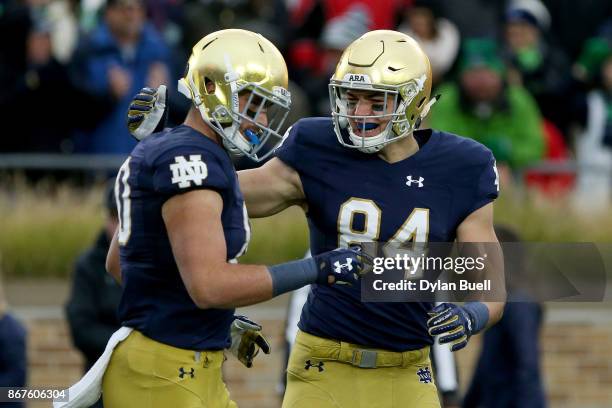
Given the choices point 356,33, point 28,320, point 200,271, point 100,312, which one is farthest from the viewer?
point 356,33

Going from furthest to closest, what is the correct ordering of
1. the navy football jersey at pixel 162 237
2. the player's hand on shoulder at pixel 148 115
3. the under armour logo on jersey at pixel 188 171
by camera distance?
the player's hand on shoulder at pixel 148 115
the navy football jersey at pixel 162 237
the under armour logo on jersey at pixel 188 171

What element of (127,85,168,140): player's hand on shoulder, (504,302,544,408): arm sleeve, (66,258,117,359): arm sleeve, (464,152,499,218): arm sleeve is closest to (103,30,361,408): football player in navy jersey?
(127,85,168,140): player's hand on shoulder

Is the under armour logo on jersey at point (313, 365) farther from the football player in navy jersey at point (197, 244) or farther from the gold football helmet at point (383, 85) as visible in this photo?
the gold football helmet at point (383, 85)

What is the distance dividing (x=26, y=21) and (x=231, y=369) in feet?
9.95

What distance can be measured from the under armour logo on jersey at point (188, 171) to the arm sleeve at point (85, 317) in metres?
3.41

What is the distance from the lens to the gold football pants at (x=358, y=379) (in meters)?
6.22

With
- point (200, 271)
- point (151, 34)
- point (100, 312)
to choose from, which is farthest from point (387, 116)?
point (151, 34)

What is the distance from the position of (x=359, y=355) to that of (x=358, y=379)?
0.10 m

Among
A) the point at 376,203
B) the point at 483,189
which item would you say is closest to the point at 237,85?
the point at 376,203

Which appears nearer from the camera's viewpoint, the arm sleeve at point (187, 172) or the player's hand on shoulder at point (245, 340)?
the arm sleeve at point (187, 172)

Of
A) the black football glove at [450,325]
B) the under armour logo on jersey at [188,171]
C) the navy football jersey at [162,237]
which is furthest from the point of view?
the black football glove at [450,325]

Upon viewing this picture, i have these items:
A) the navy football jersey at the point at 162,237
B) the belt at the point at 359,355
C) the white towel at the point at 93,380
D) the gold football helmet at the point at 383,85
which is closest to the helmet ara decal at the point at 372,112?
the gold football helmet at the point at 383,85

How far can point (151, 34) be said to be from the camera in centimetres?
1182

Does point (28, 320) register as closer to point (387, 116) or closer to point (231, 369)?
point (231, 369)
